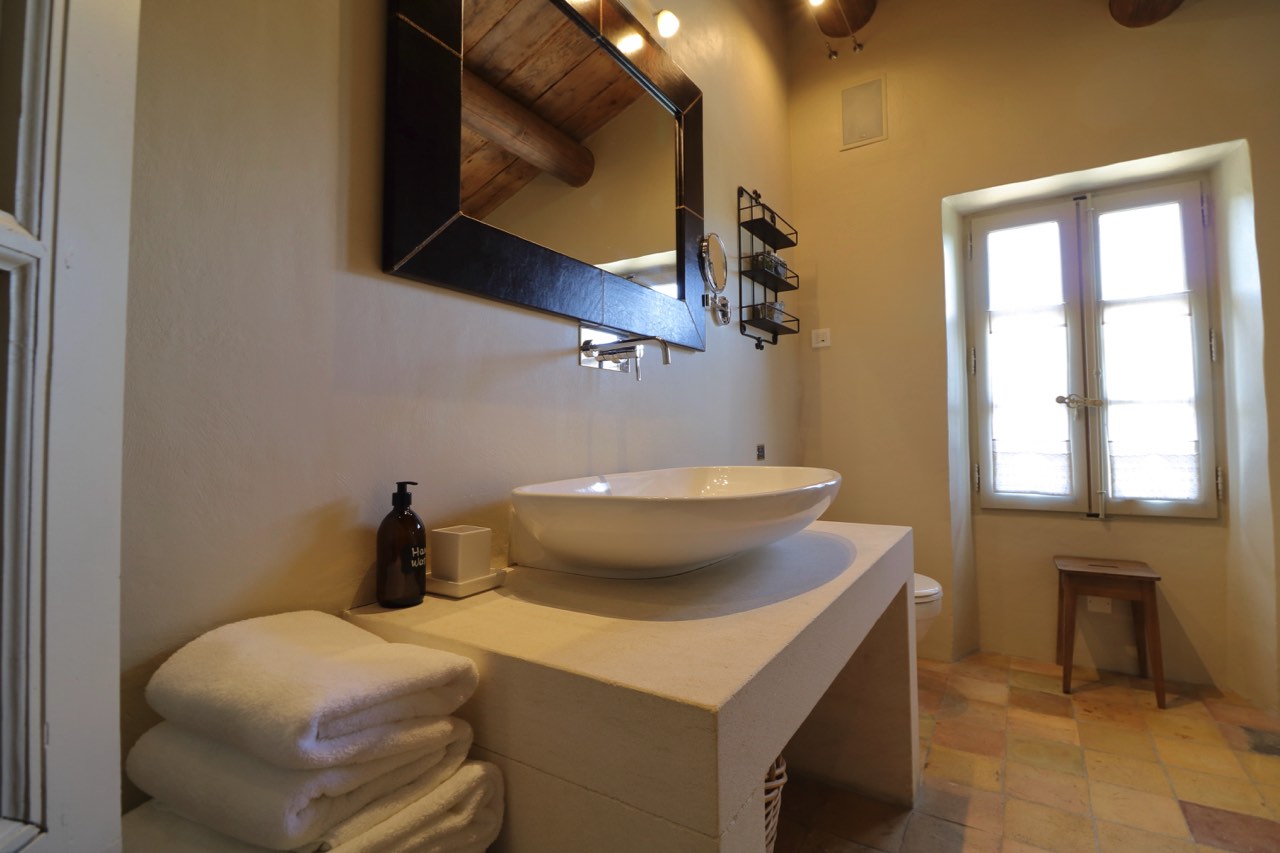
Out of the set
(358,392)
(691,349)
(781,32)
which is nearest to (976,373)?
Answer: (691,349)

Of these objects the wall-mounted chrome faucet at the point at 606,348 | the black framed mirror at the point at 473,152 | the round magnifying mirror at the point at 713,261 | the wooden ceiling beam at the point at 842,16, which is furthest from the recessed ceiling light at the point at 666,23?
the wooden ceiling beam at the point at 842,16

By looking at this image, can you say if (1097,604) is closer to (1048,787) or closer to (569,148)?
(1048,787)

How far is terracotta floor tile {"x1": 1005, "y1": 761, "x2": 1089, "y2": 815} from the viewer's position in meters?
1.49

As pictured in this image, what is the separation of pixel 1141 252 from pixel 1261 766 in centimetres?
186

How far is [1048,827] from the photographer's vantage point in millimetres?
1391

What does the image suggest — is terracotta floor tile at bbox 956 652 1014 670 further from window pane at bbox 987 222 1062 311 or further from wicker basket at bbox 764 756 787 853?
wicker basket at bbox 764 756 787 853

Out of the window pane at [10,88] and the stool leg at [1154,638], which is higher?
the window pane at [10,88]

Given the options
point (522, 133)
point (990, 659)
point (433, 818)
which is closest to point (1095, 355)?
point (990, 659)

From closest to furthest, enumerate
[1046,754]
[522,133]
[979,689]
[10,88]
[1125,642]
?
[10,88] → [522,133] → [1046,754] → [979,689] → [1125,642]

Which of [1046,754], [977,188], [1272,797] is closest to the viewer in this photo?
[1272,797]

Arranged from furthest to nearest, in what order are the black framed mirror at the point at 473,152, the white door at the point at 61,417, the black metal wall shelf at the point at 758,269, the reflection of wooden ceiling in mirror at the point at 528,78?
1. the black metal wall shelf at the point at 758,269
2. the reflection of wooden ceiling in mirror at the point at 528,78
3. the black framed mirror at the point at 473,152
4. the white door at the point at 61,417

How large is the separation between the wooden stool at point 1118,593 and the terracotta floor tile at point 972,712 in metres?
0.38

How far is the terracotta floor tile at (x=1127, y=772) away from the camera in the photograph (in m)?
1.55

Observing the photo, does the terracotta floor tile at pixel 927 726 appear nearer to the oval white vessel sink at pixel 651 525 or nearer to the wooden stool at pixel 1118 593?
the wooden stool at pixel 1118 593
